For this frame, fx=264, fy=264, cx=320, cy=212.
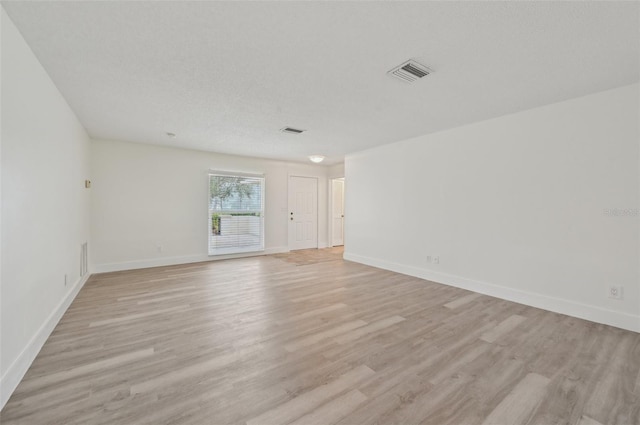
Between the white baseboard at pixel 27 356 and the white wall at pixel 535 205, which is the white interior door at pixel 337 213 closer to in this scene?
the white wall at pixel 535 205

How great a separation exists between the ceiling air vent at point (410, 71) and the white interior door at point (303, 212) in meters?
5.02

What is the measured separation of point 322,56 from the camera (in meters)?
2.16

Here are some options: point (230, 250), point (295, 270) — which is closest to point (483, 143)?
point (295, 270)

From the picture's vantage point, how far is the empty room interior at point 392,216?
1.68 meters

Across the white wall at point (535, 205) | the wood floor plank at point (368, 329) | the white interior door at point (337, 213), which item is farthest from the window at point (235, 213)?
the wood floor plank at point (368, 329)

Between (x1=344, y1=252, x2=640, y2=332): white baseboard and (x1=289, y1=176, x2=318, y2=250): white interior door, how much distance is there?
3.23 m

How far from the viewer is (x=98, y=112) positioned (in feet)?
11.4

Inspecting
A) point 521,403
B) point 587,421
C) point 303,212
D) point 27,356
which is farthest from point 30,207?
point 303,212

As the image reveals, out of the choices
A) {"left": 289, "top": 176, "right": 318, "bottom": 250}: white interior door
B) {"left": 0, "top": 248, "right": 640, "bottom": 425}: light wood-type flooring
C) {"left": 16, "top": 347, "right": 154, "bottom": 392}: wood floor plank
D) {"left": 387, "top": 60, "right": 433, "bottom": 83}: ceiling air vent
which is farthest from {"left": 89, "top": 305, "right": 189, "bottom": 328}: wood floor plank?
{"left": 289, "top": 176, "right": 318, "bottom": 250}: white interior door

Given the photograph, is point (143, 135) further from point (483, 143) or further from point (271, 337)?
point (483, 143)

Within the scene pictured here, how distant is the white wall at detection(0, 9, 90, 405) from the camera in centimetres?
171

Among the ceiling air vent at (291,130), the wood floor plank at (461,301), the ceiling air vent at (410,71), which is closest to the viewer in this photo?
the ceiling air vent at (410,71)

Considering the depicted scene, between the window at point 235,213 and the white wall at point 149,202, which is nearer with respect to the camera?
the white wall at point 149,202

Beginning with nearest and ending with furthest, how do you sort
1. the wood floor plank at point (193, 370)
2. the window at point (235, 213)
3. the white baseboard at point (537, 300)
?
1. the wood floor plank at point (193, 370)
2. the white baseboard at point (537, 300)
3. the window at point (235, 213)
